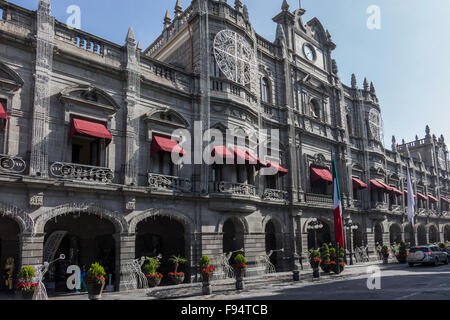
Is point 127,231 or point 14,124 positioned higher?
point 14,124

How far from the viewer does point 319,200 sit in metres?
28.9

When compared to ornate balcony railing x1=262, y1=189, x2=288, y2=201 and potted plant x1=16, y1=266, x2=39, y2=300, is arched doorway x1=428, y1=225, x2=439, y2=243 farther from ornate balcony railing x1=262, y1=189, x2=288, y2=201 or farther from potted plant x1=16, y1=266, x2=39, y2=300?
potted plant x1=16, y1=266, x2=39, y2=300

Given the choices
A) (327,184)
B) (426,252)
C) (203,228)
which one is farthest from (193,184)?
(426,252)

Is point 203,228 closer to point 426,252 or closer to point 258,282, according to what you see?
point 258,282

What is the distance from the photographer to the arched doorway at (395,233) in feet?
135

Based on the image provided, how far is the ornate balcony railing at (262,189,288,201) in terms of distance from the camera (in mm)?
24750

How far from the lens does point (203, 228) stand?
20484 mm

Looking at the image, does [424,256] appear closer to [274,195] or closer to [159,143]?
[274,195]

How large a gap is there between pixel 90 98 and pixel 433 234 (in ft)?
166

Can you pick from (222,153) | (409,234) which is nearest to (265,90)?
(222,153)

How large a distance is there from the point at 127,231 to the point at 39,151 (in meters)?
5.29

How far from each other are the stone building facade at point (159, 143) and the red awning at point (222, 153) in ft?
3.27

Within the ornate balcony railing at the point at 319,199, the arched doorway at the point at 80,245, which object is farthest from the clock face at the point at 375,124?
the arched doorway at the point at 80,245

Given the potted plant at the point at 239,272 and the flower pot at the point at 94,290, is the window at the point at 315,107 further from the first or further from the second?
the flower pot at the point at 94,290
